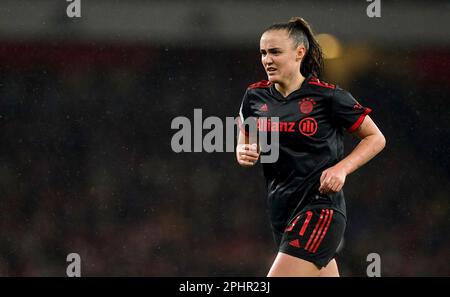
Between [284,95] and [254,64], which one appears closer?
[284,95]

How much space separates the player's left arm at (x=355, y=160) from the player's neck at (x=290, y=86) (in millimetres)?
331

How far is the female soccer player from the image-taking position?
3447 millimetres

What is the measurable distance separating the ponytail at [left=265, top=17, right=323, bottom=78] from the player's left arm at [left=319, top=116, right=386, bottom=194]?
37 centimetres

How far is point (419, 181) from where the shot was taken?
911 centimetres

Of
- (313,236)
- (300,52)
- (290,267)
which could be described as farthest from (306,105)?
(290,267)

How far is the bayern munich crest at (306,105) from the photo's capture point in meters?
3.53

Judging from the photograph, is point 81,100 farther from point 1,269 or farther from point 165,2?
point 1,269

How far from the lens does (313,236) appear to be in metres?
3.45

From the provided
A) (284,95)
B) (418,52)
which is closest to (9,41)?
(418,52)

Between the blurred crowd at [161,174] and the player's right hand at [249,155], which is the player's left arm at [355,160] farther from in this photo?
the blurred crowd at [161,174]

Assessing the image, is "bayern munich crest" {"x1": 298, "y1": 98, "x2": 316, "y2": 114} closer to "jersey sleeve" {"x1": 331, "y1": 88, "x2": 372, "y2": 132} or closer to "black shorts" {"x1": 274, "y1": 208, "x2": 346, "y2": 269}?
"jersey sleeve" {"x1": 331, "y1": 88, "x2": 372, "y2": 132}

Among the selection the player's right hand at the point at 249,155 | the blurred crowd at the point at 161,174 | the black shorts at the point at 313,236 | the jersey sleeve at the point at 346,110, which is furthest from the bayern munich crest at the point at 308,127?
the blurred crowd at the point at 161,174

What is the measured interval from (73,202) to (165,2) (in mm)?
2382

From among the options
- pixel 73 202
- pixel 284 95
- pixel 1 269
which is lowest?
pixel 1 269
